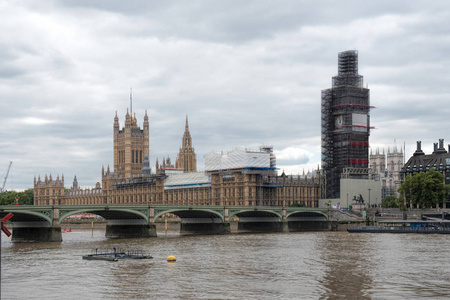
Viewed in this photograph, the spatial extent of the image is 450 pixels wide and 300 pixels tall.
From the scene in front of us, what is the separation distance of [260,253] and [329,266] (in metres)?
14.5

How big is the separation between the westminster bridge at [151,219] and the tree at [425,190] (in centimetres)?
2093

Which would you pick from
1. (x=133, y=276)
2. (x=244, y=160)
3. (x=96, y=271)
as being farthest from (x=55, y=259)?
(x=244, y=160)

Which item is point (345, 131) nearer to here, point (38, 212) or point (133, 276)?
point (38, 212)

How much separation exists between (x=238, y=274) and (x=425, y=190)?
317 feet

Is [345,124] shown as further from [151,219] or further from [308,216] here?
[151,219]

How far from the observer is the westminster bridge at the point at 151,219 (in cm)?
9075

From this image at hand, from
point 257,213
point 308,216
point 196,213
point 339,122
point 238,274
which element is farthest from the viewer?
point 339,122

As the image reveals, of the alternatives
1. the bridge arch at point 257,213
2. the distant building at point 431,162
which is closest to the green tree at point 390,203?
the distant building at point 431,162

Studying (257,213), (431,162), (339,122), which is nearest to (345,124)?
(339,122)

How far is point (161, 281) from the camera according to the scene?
4588cm

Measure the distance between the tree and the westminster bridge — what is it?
20.9m

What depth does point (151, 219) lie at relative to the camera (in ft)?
336

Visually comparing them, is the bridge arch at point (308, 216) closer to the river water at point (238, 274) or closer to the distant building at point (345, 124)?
the distant building at point (345, 124)

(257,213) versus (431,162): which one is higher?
(431,162)
